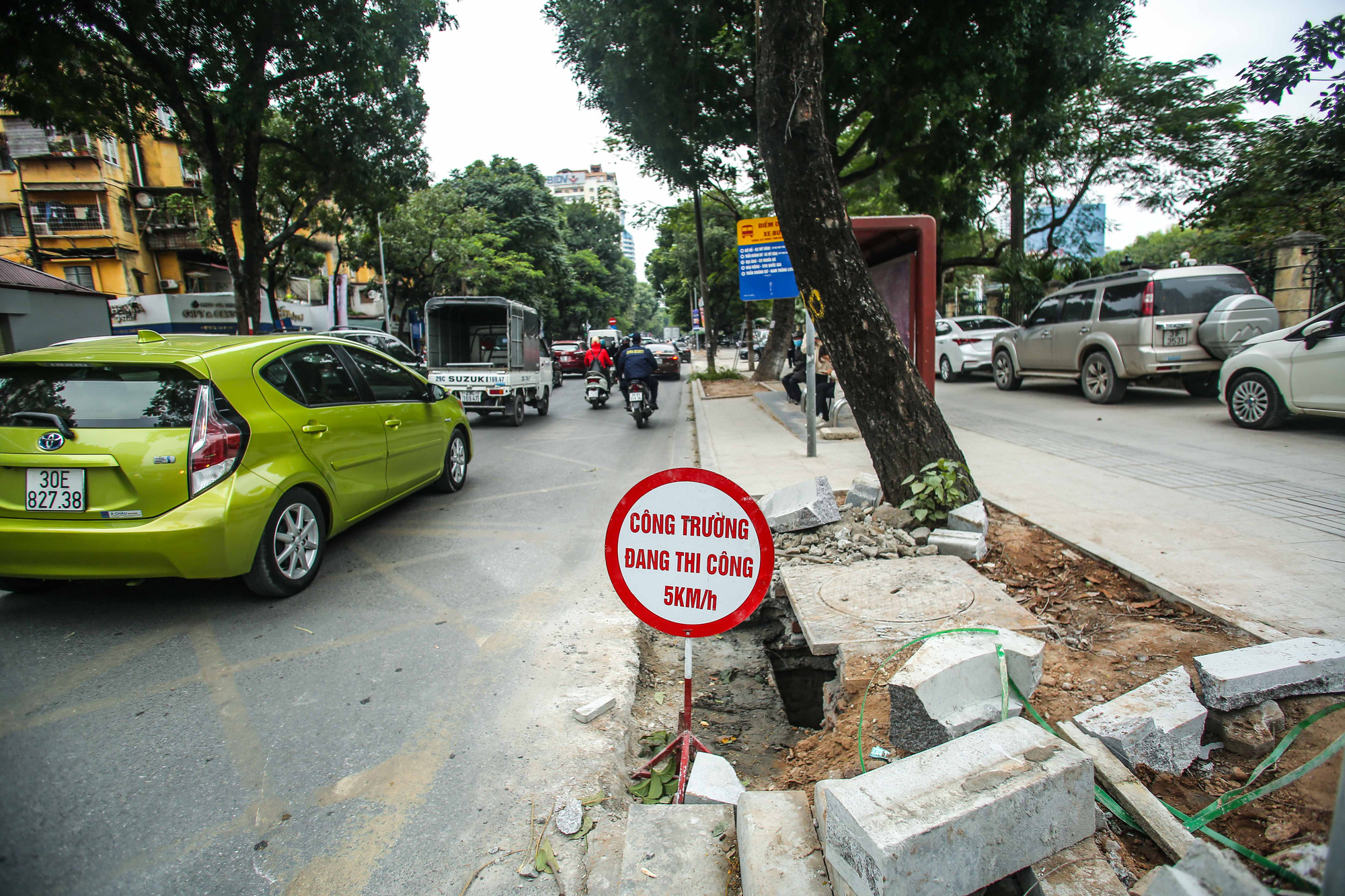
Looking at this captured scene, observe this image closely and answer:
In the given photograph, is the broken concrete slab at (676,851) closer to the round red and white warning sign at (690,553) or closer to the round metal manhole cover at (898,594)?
the round red and white warning sign at (690,553)

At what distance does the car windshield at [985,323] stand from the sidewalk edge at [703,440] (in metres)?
7.28

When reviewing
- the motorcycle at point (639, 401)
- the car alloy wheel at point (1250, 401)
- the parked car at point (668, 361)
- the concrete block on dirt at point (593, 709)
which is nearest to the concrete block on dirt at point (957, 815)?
the concrete block on dirt at point (593, 709)

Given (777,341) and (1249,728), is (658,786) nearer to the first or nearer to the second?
(1249,728)

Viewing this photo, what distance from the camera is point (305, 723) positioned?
3141mm

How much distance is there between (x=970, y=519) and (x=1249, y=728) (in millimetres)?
2485

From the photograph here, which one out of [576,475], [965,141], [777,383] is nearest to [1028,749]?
[576,475]

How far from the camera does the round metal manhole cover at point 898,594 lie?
3.71m

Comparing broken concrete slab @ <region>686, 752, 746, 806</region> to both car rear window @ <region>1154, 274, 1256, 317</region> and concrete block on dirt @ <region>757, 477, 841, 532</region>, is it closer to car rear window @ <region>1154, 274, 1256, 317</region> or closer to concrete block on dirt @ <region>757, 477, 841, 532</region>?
concrete block on dirt @ <region>757, 477, 841, 532</region>

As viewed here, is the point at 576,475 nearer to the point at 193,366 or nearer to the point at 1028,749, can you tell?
the point at 193,366

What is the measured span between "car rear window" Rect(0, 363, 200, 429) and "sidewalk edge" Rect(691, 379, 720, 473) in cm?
388

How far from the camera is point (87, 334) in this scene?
20.3 m

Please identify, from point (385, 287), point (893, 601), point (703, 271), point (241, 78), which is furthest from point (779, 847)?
point (385, 287)

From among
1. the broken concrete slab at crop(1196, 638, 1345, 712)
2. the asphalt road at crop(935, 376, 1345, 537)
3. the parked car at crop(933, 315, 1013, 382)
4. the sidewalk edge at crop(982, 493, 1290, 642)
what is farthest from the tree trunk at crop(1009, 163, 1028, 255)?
the broken concrete slab at crop(1196, 638, 1345, 712)

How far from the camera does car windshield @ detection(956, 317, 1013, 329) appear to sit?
62.7 feet
